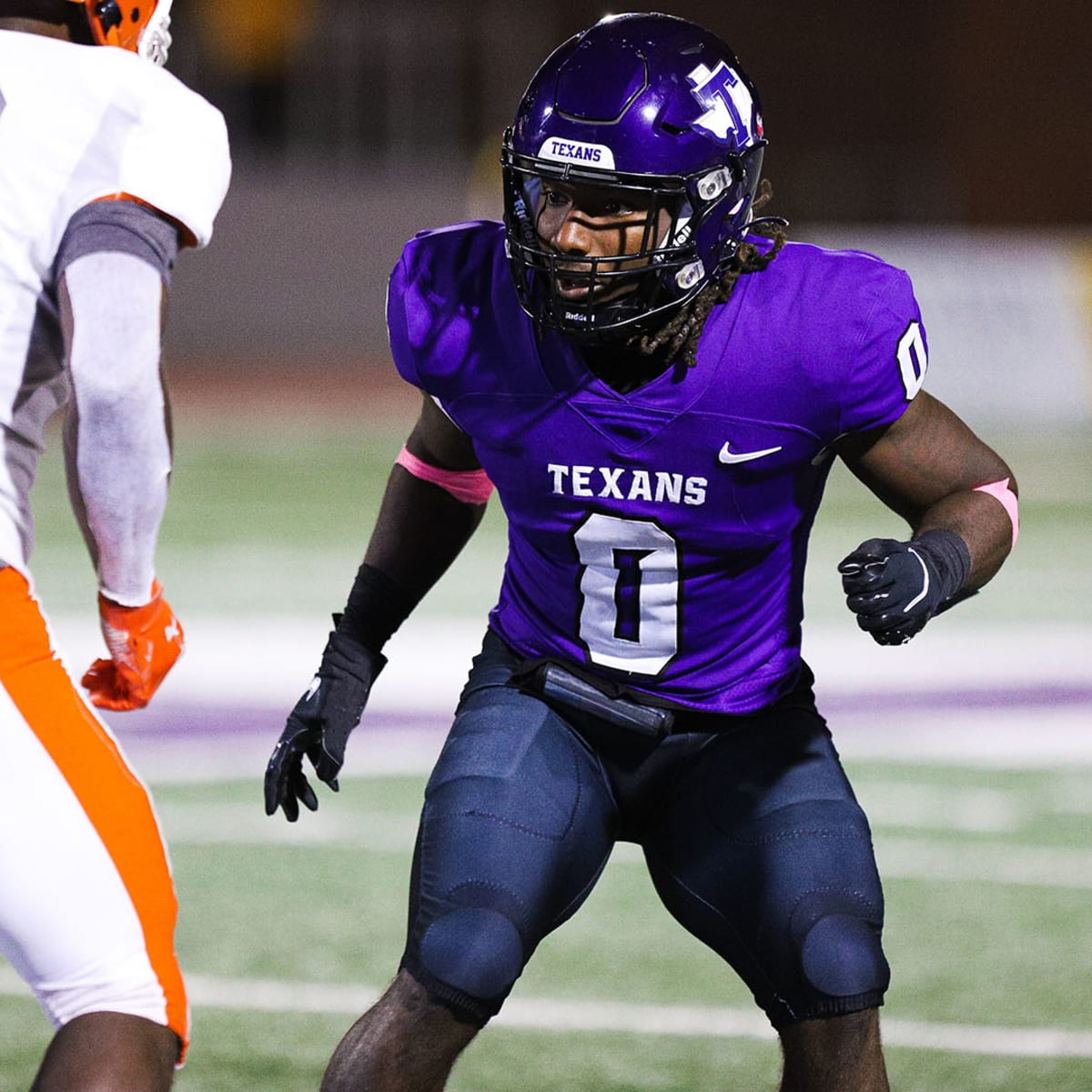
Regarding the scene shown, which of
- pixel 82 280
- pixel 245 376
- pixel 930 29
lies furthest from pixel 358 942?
pixel 930 29

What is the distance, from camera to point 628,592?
10.1 ft

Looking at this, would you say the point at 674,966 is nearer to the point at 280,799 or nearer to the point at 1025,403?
the point at 280,799

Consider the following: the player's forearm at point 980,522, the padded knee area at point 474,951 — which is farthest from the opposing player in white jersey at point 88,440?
the player's forearm at point 980,522

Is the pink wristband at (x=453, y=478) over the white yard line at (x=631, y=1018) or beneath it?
over

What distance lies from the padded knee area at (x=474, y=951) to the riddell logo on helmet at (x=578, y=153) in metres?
1.07

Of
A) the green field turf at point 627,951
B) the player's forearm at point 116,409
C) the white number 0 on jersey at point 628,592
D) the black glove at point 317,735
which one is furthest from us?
the green field turf at point 627,951

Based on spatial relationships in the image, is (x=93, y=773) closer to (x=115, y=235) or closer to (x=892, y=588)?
(x=115, y=235)

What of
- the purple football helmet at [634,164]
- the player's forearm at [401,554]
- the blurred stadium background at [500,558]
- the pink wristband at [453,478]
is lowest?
the blurred stadium background at [500,558]

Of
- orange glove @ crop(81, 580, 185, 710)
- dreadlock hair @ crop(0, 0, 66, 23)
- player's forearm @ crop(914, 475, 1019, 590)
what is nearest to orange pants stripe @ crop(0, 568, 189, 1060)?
orange glove @ crop(81, 580, 185, 710)

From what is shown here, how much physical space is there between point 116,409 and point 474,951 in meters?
0.87

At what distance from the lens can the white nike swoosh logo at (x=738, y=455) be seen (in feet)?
9.70

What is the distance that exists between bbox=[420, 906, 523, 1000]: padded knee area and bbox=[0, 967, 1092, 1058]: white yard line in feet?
4.45

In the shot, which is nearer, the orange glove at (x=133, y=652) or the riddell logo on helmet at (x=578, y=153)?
the orange glove at (x=133, y=652)

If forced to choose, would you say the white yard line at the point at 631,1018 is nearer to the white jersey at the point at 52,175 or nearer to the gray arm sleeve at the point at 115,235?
the white jersey at the point at 52,175
